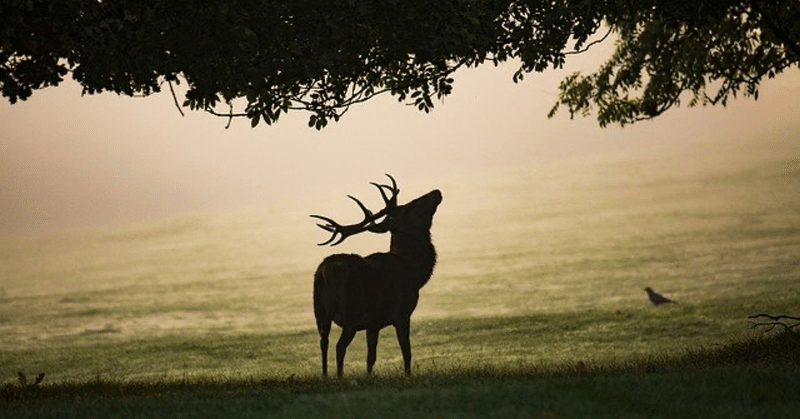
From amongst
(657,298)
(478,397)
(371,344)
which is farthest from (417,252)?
(657,298)

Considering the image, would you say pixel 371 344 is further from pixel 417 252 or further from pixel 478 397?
pixel 478 397

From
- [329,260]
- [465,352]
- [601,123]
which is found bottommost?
[465,352]

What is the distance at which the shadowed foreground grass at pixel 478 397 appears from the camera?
44.1 feet

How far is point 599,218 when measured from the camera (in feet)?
185

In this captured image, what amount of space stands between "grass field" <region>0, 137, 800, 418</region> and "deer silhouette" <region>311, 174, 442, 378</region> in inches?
26.9

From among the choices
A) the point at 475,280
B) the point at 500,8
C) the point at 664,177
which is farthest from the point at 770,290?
the point at 664,177

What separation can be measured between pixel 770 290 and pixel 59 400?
2208cm

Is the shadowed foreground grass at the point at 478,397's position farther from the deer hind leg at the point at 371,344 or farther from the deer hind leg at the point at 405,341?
the deer hind leg at the point at 371,344

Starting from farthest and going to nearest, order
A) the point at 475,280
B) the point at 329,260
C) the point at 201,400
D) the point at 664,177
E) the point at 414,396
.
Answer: the point at 664,177
the point at 475,280
the point at 329,260
the point at 201,400
the point at 414,396

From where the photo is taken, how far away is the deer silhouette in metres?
18.7

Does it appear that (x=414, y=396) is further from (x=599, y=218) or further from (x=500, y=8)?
(x=599, y=218)

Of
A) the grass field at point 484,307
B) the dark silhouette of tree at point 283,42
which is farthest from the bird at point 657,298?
the dark silhouette of tree at point 283,42

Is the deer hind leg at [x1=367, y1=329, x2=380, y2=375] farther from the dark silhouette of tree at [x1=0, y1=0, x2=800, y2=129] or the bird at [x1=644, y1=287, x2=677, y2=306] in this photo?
the bird at [x1=644, y1=287, x2=677, y2=306]

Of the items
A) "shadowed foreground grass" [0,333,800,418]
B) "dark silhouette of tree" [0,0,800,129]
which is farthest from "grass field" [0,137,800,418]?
"dark silhouette of tree" [0,0,800,129]
